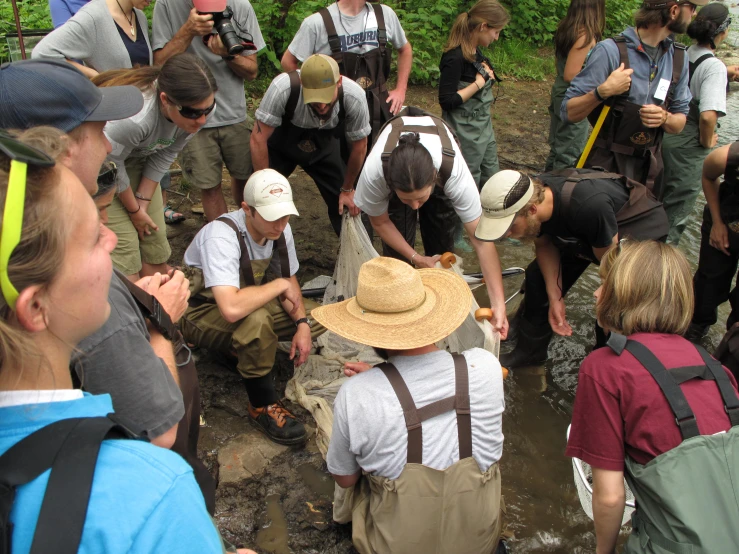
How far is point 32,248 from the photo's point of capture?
909 millimetres

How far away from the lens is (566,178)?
3168mm

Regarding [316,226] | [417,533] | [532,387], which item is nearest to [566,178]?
[532,387]

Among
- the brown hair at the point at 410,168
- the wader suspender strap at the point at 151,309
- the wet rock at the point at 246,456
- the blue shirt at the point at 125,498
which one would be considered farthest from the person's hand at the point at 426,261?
the blue shirt at the point at 125,498

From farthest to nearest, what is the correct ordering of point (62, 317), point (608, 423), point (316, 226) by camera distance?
point (316, 226), point (608, 423), point (62, 317)

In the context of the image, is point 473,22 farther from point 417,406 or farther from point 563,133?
point 417,406

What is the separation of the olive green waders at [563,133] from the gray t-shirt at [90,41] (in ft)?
12.8

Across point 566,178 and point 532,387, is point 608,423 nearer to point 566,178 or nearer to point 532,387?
point 566,178

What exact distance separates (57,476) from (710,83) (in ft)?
16.6

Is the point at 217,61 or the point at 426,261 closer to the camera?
the point at 426,261

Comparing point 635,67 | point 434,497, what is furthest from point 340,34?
point 434,497

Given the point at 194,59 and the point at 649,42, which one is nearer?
the point at 194,59

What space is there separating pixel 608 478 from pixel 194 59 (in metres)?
2.72

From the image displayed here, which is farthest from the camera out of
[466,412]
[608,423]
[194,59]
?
[194,59]

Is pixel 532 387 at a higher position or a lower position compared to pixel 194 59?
lower
